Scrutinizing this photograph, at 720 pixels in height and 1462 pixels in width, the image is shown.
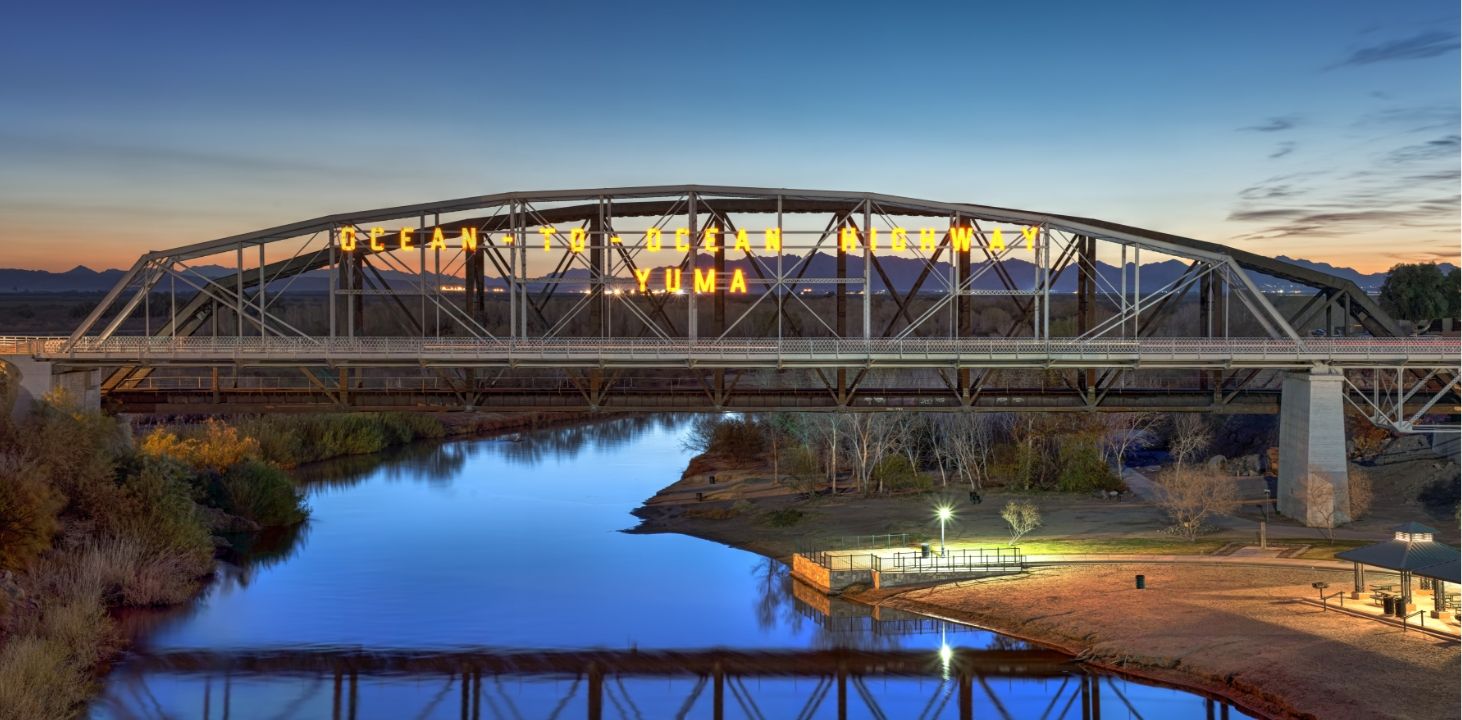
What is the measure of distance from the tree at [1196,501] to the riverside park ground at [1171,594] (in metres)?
0.83

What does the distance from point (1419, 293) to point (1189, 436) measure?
67.8 meters

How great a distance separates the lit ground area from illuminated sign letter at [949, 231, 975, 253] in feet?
65.4

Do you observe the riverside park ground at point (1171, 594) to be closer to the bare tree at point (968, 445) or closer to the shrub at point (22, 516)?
the bare tree at point (968, 445)

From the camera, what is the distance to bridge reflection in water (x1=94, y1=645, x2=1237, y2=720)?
44750 mm

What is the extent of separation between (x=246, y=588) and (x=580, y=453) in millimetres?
58102

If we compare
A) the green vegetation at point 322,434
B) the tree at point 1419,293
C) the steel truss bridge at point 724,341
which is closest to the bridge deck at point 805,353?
the steel truss bridge at point 724,341

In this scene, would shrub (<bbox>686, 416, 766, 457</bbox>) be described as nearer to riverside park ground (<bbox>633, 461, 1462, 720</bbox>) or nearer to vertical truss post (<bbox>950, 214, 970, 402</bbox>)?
riverside park ground (<bbox>633, 461, 1462, 720</bbox>)

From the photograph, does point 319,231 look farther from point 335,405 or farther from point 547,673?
point 547,673

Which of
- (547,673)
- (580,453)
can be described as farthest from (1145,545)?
(580,453)

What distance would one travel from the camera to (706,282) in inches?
2987

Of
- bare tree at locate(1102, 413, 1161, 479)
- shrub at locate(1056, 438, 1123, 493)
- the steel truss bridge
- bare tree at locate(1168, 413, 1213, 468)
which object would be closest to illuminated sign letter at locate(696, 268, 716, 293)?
the steel truss bridge

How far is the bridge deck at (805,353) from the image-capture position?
67125 millimetres

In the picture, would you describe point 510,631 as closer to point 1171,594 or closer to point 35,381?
point 1171,594

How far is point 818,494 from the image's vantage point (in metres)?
85.0
